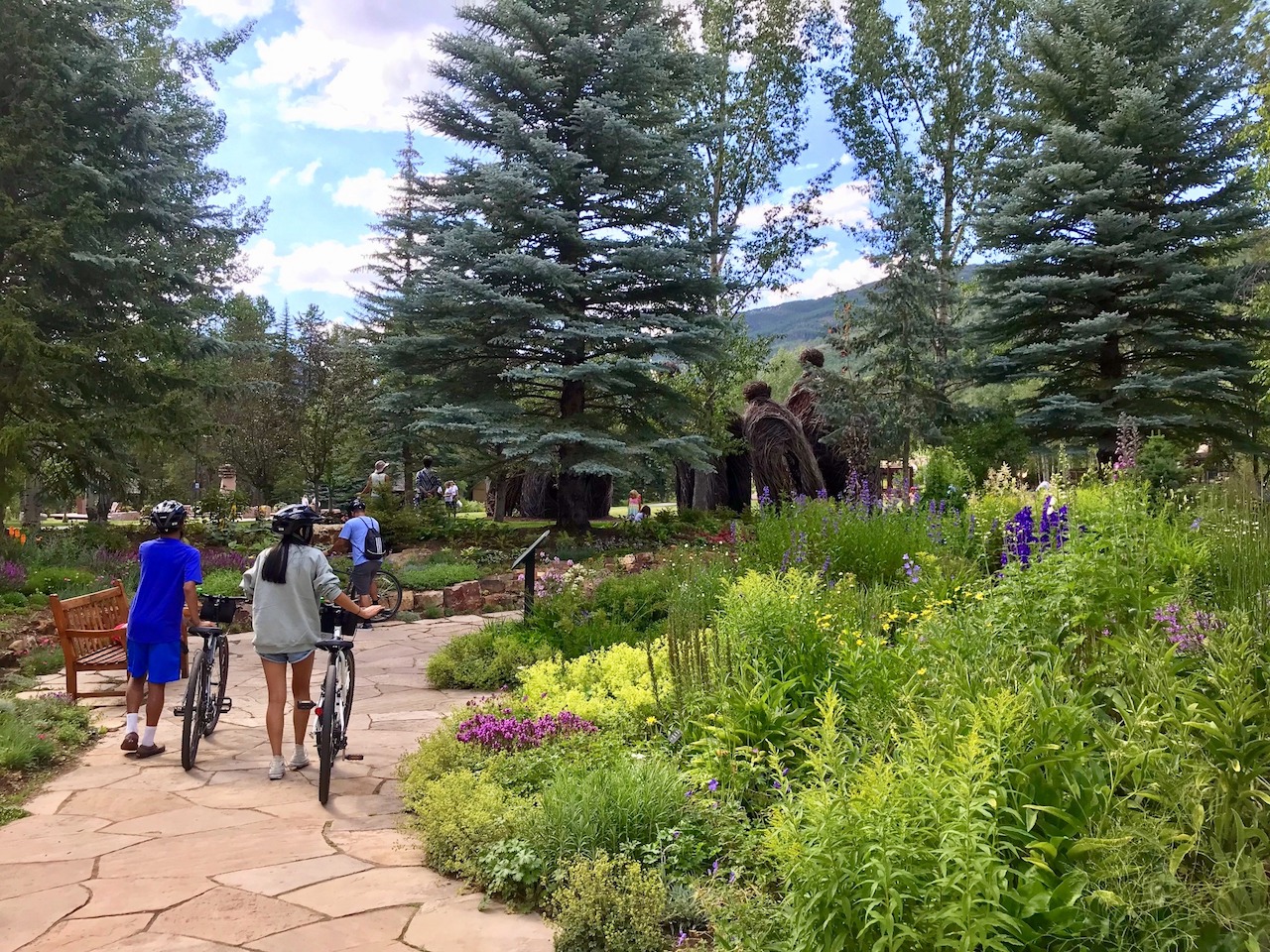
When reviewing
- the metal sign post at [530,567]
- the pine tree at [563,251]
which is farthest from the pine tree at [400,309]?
the metal sign post at [530,567]

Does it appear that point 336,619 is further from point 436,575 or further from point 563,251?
point 563,251

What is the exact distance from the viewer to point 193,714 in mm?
5242

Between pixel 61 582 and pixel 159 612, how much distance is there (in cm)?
623

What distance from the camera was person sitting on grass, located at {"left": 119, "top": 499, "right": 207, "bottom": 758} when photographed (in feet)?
17.8

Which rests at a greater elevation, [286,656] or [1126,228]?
[1126,228]

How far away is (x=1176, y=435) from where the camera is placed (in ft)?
51.8

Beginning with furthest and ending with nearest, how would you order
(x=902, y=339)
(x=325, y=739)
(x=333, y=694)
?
(x=902, y=339), (x=333, y=694), (x=325, y=739)

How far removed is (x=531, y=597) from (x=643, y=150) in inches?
376

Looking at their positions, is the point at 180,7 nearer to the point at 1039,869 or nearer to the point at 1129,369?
the point at 1129,369

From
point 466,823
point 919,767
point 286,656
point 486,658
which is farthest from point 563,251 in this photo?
point 919,767

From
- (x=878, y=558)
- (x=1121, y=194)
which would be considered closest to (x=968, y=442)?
(x=1121, y=194)

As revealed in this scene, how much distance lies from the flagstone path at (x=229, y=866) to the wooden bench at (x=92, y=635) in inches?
33.3

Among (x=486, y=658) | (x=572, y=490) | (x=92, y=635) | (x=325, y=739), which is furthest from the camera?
(x=572, y=490)

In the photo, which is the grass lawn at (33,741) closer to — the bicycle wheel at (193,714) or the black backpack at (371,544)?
the bicycle wheel at (193,714)
